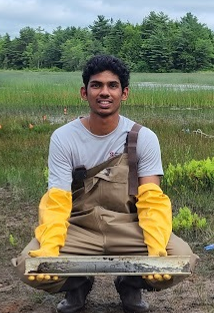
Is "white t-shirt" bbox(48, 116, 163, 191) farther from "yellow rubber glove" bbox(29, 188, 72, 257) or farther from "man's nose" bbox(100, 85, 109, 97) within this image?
"man's nose" bbox(100, 85, 109, 97)

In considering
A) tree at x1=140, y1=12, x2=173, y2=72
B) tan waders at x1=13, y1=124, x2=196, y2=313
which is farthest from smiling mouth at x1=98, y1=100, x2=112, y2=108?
tree at x1=140, y1=12, x2=173, y2=72

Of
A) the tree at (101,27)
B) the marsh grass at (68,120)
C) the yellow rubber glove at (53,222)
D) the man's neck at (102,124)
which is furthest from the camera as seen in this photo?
the tree at (101,27)

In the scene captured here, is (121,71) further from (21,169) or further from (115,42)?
(115,42)

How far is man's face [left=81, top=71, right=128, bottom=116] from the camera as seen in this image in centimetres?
327

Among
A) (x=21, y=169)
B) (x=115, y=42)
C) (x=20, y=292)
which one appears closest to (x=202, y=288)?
(x=20, y=292)

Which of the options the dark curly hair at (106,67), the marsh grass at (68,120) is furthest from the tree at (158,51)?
the dark curly hair at (106,67)

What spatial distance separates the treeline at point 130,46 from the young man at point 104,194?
137ft

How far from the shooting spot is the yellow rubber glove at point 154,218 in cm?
309

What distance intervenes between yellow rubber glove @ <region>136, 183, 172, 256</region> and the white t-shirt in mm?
113

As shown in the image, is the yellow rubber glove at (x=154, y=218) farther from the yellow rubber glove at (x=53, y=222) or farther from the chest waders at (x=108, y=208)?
the yellow rubber glove at (x=53, y=222)

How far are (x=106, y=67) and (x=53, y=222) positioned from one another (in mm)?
848

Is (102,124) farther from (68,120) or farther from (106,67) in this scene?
(68,120)

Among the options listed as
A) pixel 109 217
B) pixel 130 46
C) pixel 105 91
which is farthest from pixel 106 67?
pixel 130 46

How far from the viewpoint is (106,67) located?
10.7 ft
